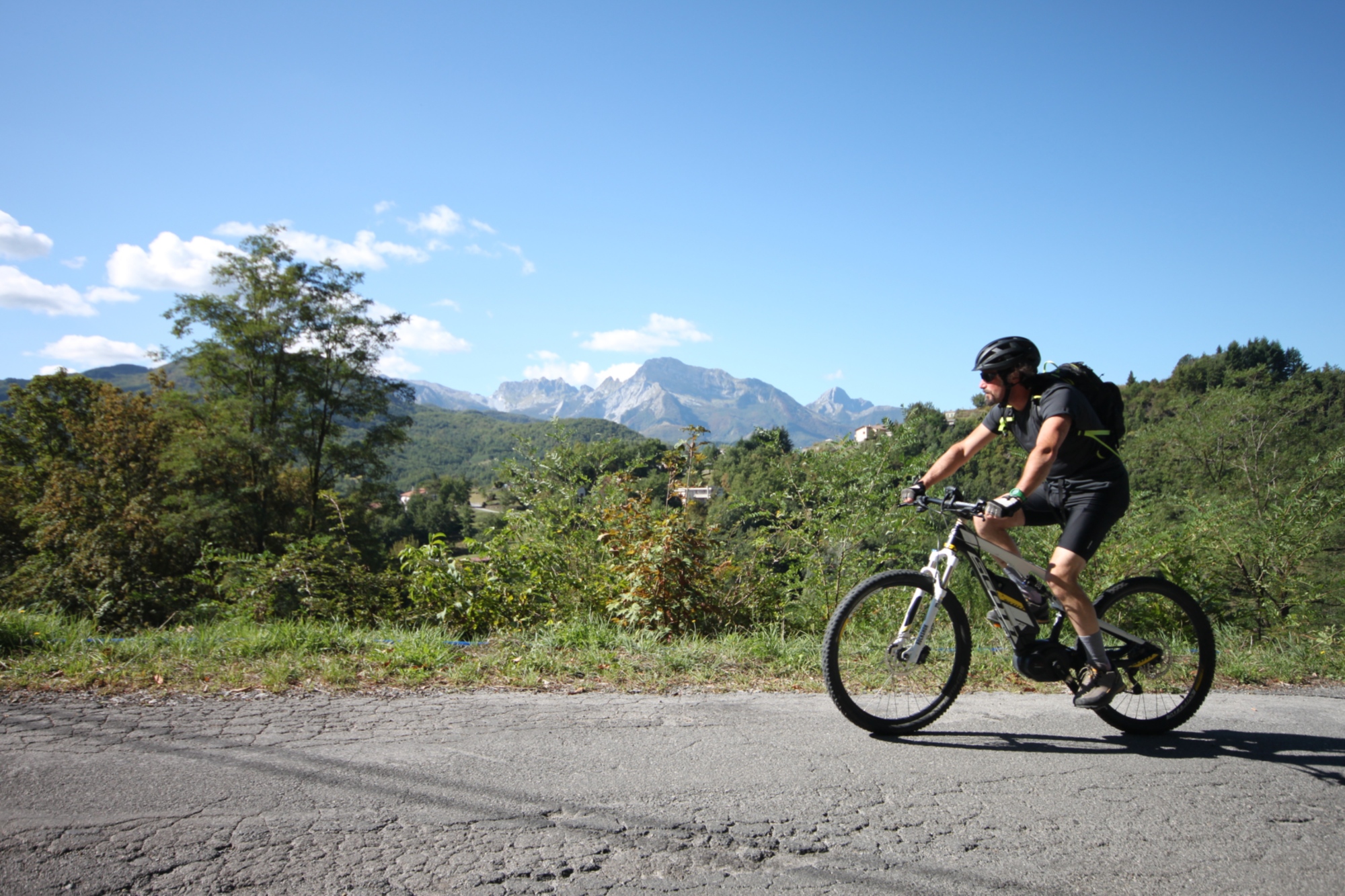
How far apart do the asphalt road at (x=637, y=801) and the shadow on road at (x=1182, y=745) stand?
0.02m

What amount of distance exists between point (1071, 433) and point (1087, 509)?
1.27 feet

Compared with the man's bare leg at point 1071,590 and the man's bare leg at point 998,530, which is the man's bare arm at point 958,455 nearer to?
the man's bare leg at point 998,530

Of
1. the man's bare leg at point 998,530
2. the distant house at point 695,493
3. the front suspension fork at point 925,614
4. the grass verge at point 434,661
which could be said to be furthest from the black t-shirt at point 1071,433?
the distant house at point 695,493

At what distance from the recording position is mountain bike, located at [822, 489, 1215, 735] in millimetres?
3424

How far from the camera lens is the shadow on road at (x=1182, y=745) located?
124 inches

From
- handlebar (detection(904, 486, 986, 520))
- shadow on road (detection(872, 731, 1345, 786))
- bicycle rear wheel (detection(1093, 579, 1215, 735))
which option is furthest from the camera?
bicycle rear wheel (detection(1093, 579, 1215, 735))

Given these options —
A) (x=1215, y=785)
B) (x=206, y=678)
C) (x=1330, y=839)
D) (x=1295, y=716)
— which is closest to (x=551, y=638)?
(x=206, y=678)

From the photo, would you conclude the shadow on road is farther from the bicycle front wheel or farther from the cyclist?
the cyclist

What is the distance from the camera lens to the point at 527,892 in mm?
1981

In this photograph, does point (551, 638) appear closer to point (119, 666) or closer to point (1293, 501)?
point (119, 666)

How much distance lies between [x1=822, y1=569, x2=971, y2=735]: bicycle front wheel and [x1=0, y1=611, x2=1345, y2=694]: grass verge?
596 mm

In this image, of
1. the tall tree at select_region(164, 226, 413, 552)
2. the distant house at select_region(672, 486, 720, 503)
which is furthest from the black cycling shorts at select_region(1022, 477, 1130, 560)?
the tall tree at select_region(164, 226, 413, 552)

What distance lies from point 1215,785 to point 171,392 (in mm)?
32957

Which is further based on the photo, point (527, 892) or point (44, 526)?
point (44, 526)
